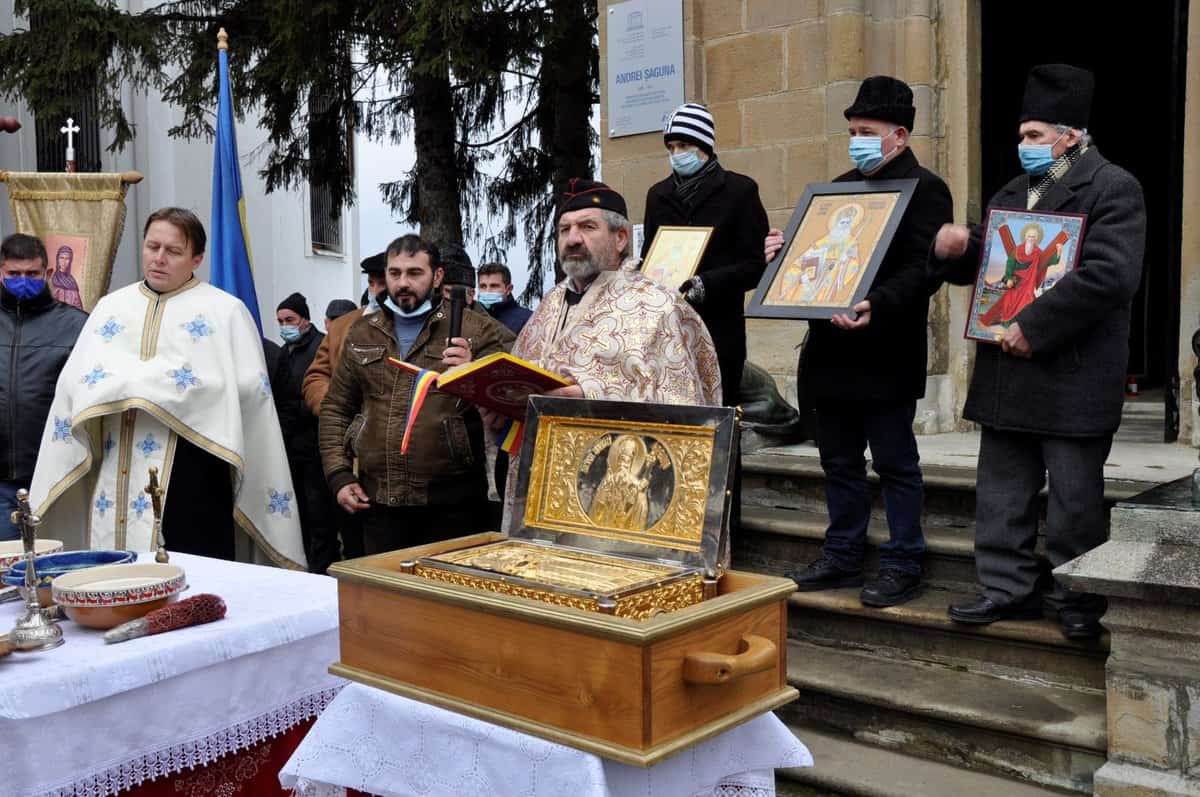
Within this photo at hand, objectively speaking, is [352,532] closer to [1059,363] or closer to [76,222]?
[76,222]

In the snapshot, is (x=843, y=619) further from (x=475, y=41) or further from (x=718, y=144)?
(x=475, y=41)

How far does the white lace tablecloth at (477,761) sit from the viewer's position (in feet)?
6.68

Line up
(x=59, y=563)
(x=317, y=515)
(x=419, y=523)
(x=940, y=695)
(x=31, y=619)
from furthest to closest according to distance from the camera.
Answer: (x=317, y=515) < (x=419, y=523) < (x=940, y=695) < (x=59, y=563) < (x=31, y=619)

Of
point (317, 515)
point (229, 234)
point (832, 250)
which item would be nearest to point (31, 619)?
point (832, 250)

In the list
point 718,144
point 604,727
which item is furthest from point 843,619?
point 718,144

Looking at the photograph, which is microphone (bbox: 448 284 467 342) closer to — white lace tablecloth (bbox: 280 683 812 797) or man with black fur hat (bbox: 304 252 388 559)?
man with black fur hat (bbox: 304 252 388 559)

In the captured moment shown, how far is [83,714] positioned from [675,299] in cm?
185

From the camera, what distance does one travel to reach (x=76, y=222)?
17.6ft

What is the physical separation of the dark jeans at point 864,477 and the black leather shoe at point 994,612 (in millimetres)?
354

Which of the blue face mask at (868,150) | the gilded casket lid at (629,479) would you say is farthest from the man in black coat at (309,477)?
the gilded casket lid at (629,479)

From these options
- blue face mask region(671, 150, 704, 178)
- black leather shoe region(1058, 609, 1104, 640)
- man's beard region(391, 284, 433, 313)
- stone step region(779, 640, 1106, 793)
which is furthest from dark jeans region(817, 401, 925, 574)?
man's beard region(391, 284, 433, 313)

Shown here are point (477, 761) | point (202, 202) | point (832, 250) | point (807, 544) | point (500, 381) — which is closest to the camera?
point (477, 761)

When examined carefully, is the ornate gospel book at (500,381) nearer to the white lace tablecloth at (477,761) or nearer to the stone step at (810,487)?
the white lace tablecloth at (477,761)

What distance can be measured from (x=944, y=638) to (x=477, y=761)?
7.80 feet
